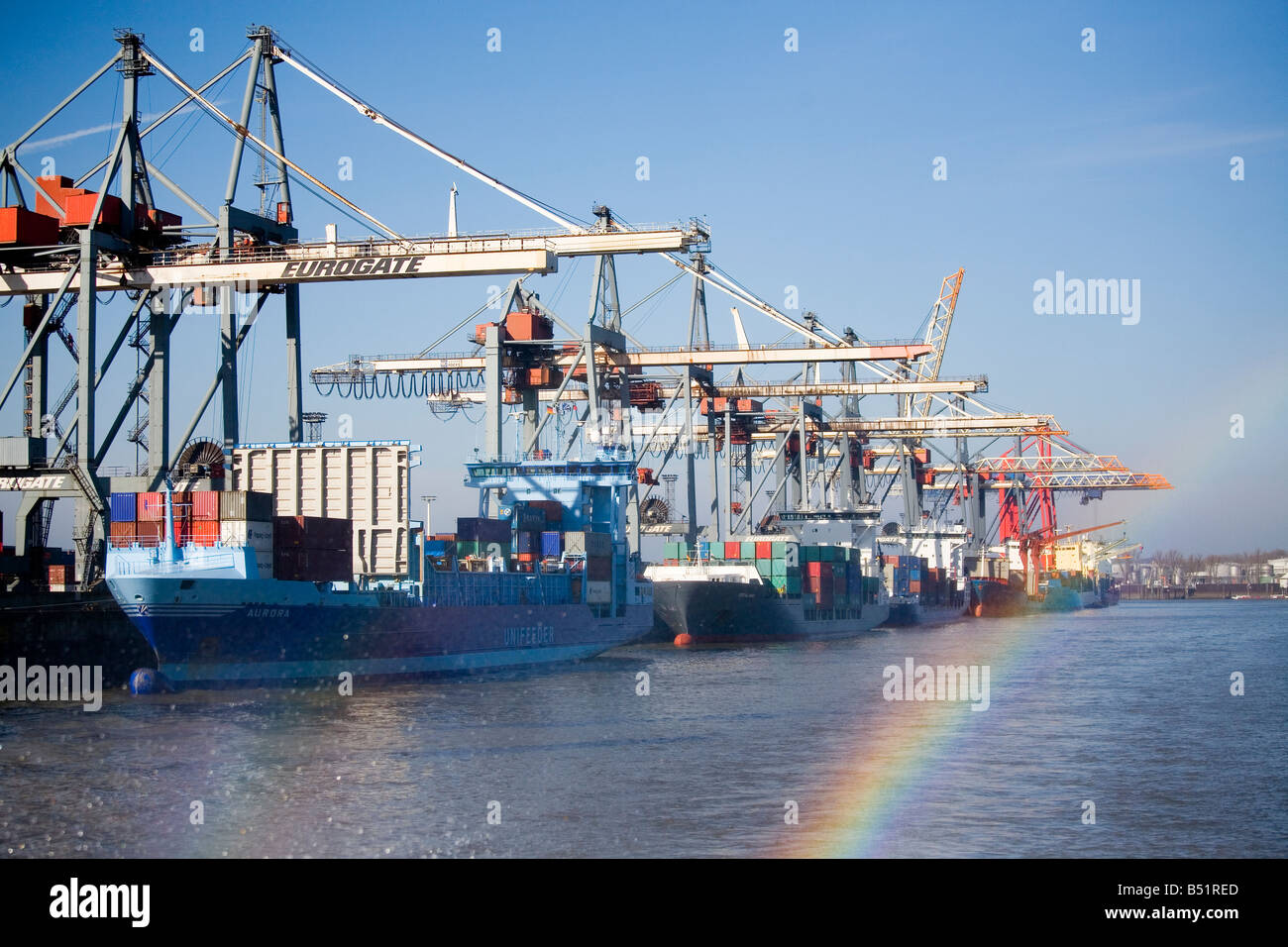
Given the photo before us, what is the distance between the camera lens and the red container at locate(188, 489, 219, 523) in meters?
29.8

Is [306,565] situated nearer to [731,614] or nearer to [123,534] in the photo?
[123,534]

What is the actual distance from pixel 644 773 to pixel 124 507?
1697 centimetres

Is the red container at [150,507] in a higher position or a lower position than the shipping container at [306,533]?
A: higher

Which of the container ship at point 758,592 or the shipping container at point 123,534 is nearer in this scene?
the shipping container at point 123,534

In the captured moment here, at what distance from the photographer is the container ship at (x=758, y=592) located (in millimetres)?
55562

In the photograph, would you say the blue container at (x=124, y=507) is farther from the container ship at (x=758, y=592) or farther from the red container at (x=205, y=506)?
the container ship at (x=758, y=592)

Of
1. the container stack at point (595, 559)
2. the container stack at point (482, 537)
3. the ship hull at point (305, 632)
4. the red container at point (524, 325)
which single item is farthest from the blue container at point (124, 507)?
the red container at point (524, 325)

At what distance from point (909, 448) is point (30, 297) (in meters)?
71.8

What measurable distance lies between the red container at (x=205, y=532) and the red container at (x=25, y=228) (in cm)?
1085

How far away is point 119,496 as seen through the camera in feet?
101

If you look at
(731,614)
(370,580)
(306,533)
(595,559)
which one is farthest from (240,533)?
(731,614)

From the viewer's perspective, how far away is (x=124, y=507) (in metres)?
30.5
